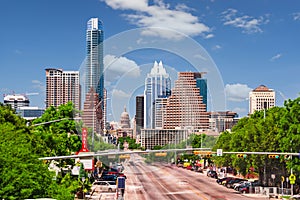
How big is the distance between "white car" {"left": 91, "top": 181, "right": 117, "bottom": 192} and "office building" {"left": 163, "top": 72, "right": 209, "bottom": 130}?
37.8ft

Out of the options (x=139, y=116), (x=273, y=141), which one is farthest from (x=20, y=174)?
(x=273, y=141)

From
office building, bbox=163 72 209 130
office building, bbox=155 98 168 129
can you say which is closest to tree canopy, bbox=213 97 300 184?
office building, bbox=163 72 209 130

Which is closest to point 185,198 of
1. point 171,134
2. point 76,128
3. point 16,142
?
point 171,134

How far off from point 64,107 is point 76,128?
5610 millimetres

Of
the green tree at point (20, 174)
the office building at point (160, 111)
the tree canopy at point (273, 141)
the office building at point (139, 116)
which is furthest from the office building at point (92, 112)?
the tree canopy at point (273, 141)

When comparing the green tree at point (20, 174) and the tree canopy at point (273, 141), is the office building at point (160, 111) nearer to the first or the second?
the tree canopy at point (273, 141)

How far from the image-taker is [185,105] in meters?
64.2

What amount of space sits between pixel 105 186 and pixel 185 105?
16.5m

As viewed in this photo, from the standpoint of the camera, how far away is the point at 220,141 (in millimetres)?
112062

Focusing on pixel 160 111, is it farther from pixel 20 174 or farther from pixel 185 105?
pixel 20 174

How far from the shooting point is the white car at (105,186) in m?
69.6

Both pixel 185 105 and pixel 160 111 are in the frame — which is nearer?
pixel 185 105

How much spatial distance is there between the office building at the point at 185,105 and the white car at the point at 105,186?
11.5 meters

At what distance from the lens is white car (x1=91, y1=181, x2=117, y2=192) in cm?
6956
